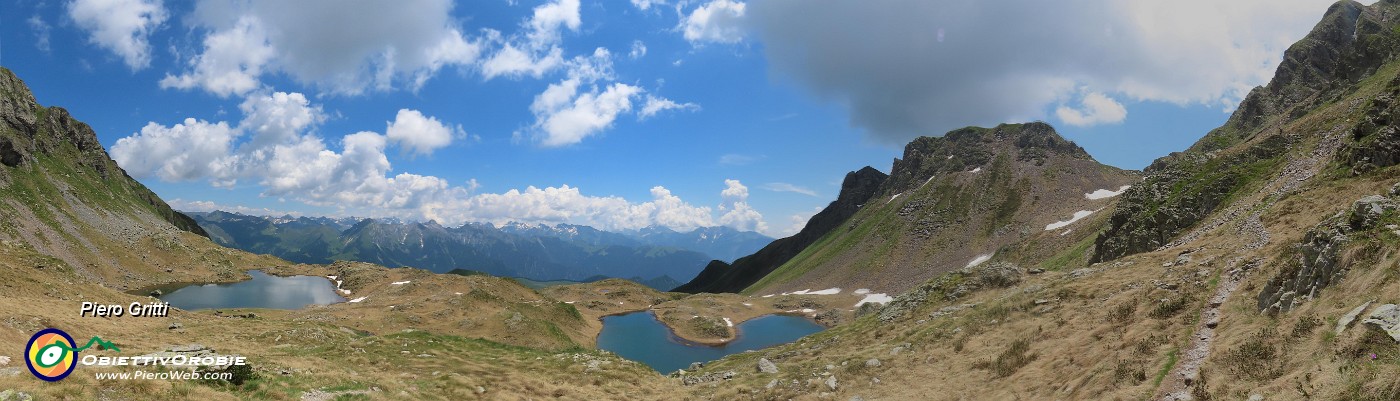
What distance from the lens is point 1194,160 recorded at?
68875mm

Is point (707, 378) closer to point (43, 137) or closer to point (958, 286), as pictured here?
point (958, 286)

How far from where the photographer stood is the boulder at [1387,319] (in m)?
12.0

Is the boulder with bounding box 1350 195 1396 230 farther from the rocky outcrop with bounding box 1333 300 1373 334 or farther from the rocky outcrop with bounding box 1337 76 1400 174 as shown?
the rocky outcrop with bounding box 1337 76 1400 174

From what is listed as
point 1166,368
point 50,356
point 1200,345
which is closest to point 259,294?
point 50,356

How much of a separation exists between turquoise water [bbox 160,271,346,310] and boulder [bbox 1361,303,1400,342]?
5052 inches

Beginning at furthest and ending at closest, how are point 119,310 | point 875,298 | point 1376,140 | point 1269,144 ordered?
point 875,298, point 1269,144, point 119,310, point 1376,140

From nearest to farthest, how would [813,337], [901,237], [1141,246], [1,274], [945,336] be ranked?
[945,336], [1,274], [813,337], [1141,246], [901,237]

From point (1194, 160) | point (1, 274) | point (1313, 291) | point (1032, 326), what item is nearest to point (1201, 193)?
point (1194, 160)

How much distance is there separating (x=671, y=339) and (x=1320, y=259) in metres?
88.7

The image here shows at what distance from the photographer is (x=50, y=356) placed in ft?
53.7

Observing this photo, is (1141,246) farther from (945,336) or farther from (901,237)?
(901,237)

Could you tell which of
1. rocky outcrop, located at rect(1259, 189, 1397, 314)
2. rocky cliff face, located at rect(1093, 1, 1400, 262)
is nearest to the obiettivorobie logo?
rocky outcrop, located at rect(1259, 189, 1397, 314)

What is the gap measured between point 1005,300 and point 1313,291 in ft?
58.6

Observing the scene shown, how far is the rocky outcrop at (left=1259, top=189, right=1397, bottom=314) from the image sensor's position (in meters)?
17.2
